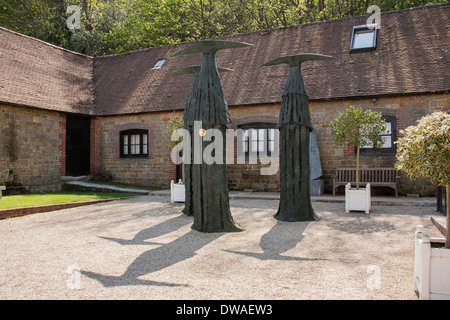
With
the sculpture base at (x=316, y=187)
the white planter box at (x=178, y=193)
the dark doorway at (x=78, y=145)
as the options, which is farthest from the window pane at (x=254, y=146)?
the dark doorway at (x=78, y=145)

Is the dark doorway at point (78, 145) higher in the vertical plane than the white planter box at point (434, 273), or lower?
higher

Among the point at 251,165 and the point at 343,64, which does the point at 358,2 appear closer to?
the point at 343,64

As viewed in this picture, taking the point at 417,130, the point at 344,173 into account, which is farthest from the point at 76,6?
the point at 417,130

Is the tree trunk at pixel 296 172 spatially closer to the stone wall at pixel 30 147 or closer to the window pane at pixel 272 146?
the window pane at pixel 272 146

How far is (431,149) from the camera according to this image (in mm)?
3590

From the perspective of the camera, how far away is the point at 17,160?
12977mm

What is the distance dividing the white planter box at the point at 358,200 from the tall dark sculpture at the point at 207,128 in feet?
11.8

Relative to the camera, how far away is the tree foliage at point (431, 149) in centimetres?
356

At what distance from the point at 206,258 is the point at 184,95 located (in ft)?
34.5

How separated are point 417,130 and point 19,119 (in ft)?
43.4

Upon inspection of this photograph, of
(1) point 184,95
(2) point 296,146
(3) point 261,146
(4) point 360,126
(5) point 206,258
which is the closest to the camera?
(5) point 206,258

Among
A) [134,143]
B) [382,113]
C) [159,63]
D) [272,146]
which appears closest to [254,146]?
[272,146]

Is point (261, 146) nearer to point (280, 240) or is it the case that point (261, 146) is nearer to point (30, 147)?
point (280, 240)

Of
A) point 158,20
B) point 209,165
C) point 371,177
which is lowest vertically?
point 371,177
